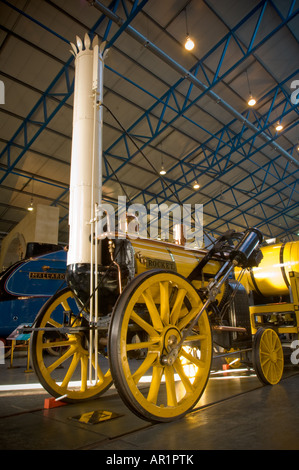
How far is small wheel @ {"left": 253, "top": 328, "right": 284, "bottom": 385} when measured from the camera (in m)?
3.63

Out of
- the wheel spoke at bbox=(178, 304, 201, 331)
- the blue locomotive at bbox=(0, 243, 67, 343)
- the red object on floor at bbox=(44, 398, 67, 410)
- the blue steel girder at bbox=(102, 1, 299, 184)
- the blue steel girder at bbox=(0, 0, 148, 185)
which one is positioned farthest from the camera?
the blue steel girder at bbox=(102, 1, 299, 184)

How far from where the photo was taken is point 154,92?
1185cm

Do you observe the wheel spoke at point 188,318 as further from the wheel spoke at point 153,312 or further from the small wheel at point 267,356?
the small wheel at point 267,356

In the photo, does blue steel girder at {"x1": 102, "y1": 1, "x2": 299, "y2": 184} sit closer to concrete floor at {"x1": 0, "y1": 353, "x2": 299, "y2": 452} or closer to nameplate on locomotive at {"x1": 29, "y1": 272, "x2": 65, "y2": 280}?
nameplate on locomotive at {"x1": 29, "y1": 272, "x2": 65, "y2": 280}

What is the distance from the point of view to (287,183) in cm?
2095

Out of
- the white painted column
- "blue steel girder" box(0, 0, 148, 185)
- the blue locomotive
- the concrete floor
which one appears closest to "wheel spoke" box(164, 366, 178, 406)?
the concrete floor

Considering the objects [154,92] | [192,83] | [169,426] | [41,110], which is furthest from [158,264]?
[154,92]

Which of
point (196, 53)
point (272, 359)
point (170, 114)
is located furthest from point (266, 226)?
point (272, 359)

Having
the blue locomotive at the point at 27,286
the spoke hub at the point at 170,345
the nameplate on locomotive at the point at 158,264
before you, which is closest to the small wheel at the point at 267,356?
the nameplate on locomotive at the point at 158,264

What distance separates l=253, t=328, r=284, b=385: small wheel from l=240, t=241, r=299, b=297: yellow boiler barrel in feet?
4.65

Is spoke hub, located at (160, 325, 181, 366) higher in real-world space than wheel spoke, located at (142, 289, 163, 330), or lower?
lower

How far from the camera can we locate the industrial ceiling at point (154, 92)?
361 inches

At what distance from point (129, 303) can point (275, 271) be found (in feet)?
12.5
